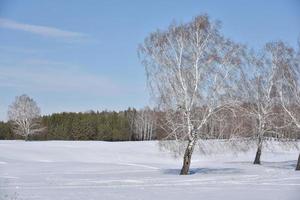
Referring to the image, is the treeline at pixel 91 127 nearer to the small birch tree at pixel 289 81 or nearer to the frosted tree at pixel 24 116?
the frosted tree at pixel 24 116

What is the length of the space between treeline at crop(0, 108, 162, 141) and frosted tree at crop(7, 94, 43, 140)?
582 cm

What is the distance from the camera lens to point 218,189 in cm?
1675

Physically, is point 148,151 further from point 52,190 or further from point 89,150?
point 52,190

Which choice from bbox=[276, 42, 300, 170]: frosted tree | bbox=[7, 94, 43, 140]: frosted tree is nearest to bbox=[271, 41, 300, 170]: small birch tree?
bbox=[276, 42, 300, 170]: frosted tree

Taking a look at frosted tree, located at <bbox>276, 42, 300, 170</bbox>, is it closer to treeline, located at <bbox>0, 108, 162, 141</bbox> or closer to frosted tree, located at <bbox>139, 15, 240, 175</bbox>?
frosted tree, located at <bbox>139, 15, 240, 175</bbox>

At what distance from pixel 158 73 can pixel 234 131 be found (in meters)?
4.93

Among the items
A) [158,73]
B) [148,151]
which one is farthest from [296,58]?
[148,151]

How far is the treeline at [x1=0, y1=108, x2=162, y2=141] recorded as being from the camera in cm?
8906

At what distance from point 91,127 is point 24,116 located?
1750 centimetres

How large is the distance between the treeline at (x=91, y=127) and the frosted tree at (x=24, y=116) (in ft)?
19.1

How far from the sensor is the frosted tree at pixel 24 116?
3014 inches

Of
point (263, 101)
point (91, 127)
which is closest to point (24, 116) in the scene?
point (91, 127)

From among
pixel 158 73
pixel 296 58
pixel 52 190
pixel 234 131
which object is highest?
pixel 296 58

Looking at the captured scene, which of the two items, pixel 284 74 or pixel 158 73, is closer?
pixel 158 73
